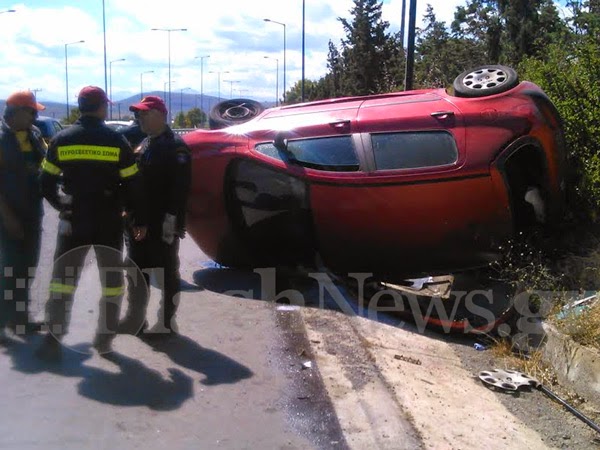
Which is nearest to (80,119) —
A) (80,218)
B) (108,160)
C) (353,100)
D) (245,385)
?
(108,160)

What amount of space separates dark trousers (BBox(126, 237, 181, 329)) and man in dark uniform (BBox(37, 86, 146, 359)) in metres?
0.30

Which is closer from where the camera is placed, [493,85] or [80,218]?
[80,218]

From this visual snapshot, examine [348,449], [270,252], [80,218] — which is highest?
[80,218]

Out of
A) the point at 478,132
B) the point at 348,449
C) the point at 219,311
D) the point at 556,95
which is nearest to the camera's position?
the point at 348,449

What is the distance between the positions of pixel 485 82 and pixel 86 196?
3.55m

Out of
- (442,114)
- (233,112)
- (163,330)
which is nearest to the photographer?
(163,330)

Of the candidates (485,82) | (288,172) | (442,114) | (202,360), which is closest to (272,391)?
(202,360)

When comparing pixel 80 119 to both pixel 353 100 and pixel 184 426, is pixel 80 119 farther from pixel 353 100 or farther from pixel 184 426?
pixel 353 100

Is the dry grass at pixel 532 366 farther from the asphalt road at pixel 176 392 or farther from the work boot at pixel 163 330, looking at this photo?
the work boot at pixel 163 330

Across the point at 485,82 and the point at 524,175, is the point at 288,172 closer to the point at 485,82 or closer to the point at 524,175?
the point at 485,82

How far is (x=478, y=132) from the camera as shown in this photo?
5.79 m

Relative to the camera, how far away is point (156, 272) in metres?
5.39

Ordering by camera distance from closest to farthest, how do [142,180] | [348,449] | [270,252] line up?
1. [348,449]
2. [142,180]
3. [270,252]

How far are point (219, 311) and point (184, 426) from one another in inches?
88.5
